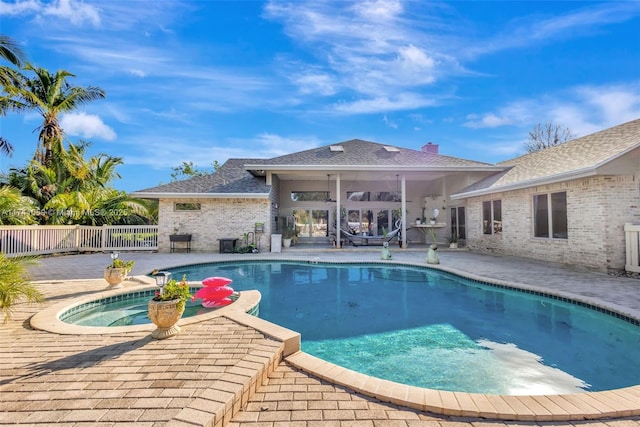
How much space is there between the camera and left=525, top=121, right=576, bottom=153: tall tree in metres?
→ 24.1

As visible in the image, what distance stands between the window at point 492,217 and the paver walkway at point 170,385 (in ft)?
35.1

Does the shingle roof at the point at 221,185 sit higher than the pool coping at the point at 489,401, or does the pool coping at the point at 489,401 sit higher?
the shingle roof at the point at 221,185

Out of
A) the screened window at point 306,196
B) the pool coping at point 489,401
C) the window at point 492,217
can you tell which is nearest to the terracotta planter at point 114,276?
the pool coping at point 489,401

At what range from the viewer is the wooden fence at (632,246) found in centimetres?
714

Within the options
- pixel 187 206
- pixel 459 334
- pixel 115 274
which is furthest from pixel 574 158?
pixel 187 206

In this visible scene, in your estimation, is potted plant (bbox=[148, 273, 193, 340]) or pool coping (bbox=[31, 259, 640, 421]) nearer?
pool coping (bbox=[31, 259, 640, 421])

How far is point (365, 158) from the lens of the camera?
1427cm

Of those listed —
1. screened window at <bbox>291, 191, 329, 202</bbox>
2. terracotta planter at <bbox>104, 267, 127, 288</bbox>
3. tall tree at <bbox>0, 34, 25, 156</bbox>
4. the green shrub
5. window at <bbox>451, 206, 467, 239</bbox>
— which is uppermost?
tall tree at <bbox>0, 34, 25, 156</bbox>

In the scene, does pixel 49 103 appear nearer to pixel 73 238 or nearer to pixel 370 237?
pixel 73 238

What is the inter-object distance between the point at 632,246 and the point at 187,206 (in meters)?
15.1

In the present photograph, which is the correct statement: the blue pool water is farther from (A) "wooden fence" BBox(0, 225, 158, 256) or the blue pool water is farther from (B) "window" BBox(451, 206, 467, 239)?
(A) "wooden fence" BBox(0, 225, 158, 256)

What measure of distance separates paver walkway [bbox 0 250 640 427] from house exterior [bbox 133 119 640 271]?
25.6 feet

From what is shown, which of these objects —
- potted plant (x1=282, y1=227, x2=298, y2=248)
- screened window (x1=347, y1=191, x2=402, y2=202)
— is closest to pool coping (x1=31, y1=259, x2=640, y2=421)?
potted plant (x1=282, y1=227, x2=298, y2=248)

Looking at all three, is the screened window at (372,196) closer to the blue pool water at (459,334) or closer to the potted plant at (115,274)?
the blue pool water at (459,334)
